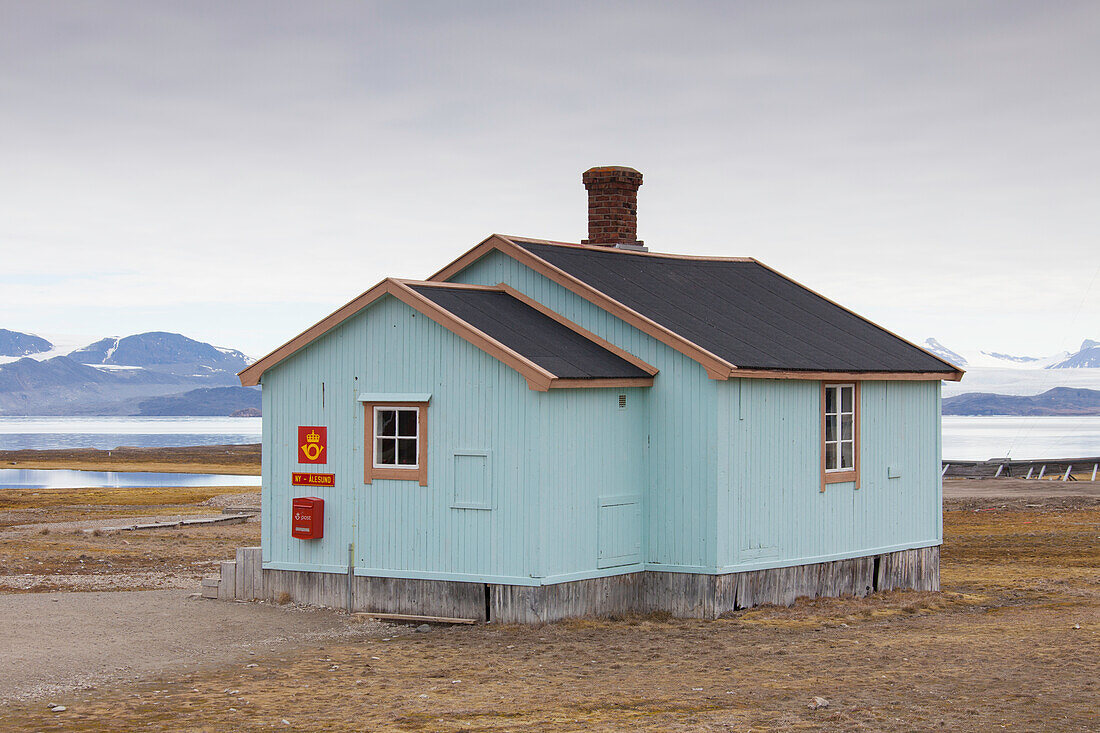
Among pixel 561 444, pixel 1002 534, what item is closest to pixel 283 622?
pixel 561 444

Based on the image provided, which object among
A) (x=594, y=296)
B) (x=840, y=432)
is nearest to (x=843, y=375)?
(x=840, y=432)

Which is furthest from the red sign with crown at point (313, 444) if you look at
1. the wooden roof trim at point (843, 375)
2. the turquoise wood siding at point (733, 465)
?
the wooden roof trim at point (843, 375)

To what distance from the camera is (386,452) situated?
17141mm

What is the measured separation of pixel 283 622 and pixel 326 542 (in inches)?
49.0

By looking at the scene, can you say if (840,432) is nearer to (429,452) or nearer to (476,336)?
(476,336)

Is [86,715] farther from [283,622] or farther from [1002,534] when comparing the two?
[1002,534]

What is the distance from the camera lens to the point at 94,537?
1243 inches

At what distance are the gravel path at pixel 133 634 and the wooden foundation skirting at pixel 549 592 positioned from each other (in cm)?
32

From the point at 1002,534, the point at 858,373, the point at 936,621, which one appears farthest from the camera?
the point at 1002,534

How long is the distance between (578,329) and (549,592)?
3819 mm

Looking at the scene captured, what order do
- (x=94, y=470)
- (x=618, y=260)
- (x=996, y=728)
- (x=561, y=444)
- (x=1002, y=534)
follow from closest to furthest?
(x=996, y=728), (x=561, y=444), (x=618, y=260), (x=1002, y=534), (x=94, y=470)

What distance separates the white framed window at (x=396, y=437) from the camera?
Result: 1688 centimetres

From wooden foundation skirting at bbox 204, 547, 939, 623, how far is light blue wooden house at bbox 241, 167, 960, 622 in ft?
0.09

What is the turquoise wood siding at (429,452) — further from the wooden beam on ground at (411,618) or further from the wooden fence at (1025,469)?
the wooden fence at (1025,469)
